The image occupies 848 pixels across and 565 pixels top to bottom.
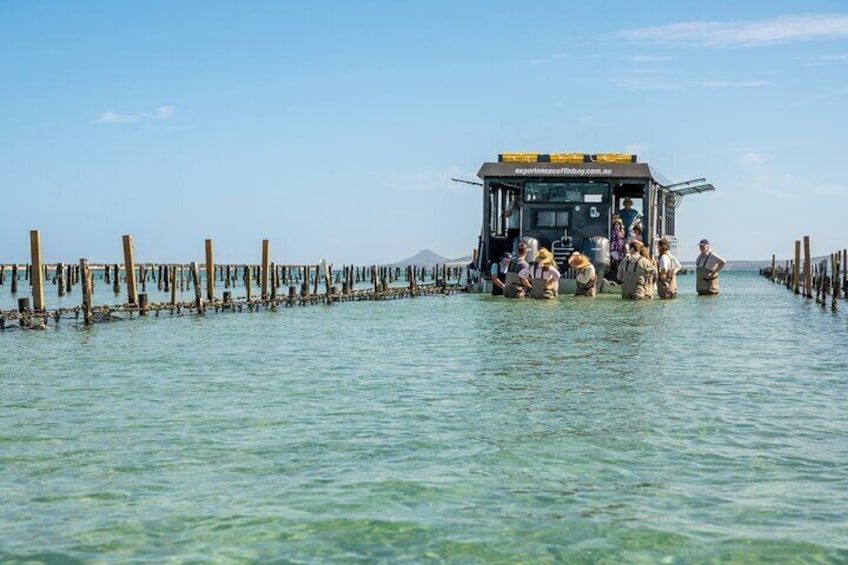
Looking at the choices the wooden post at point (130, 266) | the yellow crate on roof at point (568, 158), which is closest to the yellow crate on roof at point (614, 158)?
the yellow crate on roof at point (568, 158)

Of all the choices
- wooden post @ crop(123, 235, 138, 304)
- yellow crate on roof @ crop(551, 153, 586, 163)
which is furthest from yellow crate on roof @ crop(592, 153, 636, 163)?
wooden post @ crop(123, 235, 138, 304)

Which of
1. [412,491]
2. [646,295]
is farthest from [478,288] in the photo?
[412,491]

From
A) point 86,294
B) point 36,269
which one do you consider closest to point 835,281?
point 86,294

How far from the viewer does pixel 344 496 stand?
783 cm

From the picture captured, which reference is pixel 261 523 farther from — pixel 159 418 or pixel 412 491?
pixel 159 418

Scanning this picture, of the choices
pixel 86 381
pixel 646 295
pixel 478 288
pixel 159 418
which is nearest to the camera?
pixel 159 418

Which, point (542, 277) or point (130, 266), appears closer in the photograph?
point (130, 266)

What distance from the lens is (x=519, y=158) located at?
39.0 m

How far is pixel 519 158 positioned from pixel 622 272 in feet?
21.1

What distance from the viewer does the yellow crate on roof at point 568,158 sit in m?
38.6

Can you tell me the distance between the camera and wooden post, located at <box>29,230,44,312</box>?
26.5 m

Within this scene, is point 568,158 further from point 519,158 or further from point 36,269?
point 36,269

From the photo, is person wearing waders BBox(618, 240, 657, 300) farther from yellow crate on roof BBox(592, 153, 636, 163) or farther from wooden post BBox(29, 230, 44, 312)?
wooden post BBox(29, 230, 44, 312)

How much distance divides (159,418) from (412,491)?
168 inches
